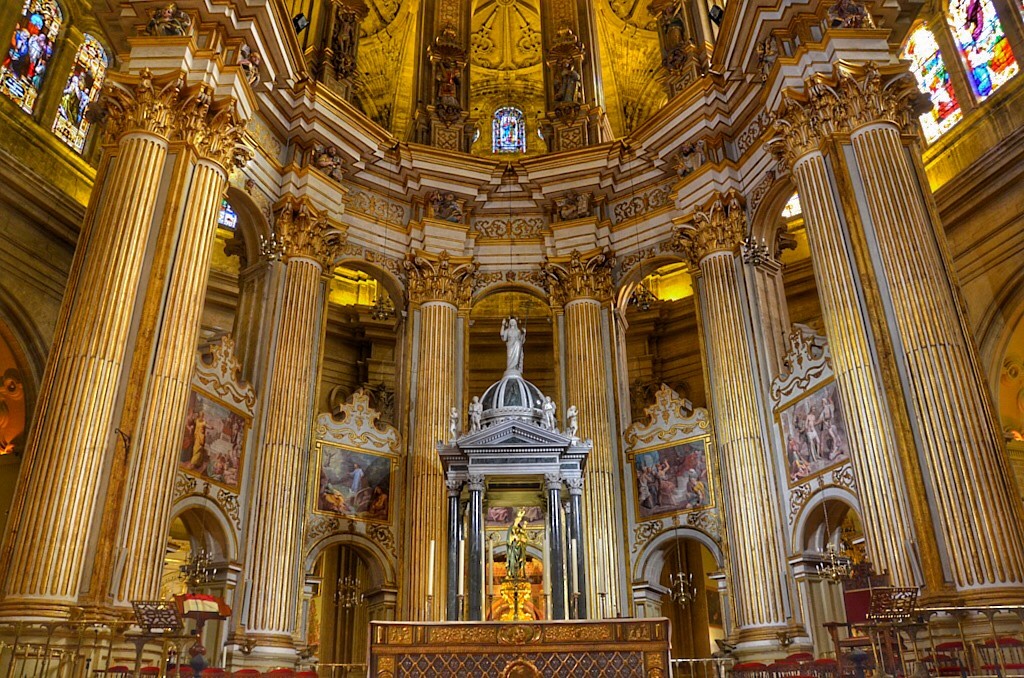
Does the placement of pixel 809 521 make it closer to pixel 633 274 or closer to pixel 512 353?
pixel 512 353

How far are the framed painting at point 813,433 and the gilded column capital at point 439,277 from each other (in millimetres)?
8449

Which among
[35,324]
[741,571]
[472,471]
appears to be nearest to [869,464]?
[741,571]

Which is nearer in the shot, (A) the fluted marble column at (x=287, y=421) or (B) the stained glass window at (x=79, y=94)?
(A) the fluted marble column at (x=287, y=421)

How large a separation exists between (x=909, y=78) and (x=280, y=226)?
12.9 metres

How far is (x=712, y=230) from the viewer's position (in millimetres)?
19188

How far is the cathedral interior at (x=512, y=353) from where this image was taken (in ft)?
40.0

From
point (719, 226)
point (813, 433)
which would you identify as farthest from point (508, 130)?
point (813, 433)

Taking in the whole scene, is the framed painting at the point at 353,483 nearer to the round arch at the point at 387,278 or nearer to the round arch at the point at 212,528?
the round arch at the point at 212,528

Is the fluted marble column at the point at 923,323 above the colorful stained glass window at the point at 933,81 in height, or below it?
below

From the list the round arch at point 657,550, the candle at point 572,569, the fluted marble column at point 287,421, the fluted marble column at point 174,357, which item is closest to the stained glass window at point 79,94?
the fluted marble column at point 287,421

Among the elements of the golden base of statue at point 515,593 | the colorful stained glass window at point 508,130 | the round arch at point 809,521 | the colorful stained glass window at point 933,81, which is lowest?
the golden base of statue at point 515,593

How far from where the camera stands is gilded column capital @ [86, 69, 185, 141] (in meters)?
14.9

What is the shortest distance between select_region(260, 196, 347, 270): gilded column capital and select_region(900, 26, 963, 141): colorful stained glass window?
47.2ft

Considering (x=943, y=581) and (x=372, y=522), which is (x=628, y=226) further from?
(x=943, y=581)
